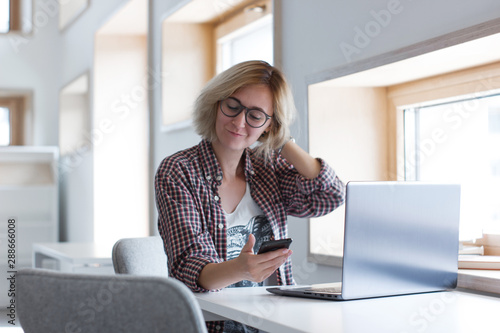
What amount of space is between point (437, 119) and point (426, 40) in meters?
0.50

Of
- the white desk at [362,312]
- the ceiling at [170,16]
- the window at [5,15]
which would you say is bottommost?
the white desk at [362,312]

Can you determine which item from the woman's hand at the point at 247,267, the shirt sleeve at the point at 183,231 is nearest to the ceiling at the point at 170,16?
the shirt sleeve at the point at 183,231

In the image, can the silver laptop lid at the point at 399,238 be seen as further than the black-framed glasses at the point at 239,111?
No

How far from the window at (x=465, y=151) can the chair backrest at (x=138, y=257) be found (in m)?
0.87

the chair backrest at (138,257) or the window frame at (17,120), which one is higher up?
the window frame at (17,120)

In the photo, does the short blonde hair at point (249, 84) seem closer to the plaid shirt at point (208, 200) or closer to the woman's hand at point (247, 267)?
the plaid shirt at point (208, 200)

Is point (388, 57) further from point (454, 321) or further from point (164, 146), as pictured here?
point (164, 146)

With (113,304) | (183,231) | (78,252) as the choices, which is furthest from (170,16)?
(113,304)

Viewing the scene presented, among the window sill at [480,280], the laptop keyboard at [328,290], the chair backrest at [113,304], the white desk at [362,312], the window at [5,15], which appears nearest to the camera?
the chair backrest at [113,304]

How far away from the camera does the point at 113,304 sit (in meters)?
0.74

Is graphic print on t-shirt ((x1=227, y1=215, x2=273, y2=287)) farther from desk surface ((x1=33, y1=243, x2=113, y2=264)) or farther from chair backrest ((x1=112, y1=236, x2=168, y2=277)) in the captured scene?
desk surface ((x1=33, y1=243, x2=113, y2=264))

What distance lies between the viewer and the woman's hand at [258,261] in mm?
1235

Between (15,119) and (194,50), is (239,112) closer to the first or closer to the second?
(194,50)

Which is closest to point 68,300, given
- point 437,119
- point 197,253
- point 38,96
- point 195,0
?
point 197,253
